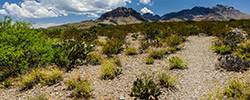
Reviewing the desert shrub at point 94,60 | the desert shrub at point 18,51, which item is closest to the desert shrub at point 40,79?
the desert shrub at point 18,51

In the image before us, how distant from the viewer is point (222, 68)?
15.8 ft

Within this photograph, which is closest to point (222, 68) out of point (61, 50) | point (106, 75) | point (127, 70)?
point (127, 70)

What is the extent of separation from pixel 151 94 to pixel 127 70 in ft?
6.66

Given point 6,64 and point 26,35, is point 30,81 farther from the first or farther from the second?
point 26,35

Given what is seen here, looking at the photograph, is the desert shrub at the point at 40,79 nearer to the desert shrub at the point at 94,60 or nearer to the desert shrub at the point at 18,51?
the desert shrub at the point at 18,51

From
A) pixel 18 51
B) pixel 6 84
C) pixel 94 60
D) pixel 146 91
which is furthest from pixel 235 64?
pixel 6 84

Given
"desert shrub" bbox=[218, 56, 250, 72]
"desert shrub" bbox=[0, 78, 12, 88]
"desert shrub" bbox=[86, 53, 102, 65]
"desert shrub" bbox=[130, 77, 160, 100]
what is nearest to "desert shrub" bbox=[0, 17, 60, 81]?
"desert shrub" bbox=[0, 78, 12, 88]

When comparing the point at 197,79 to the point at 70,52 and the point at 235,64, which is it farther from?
the point at 70,52

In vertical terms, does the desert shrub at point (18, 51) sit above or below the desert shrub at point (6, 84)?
above

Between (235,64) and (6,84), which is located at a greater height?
(235,64)

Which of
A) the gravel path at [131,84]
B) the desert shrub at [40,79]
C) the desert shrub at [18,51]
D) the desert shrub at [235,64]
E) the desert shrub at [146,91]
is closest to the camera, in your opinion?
the desert shrub at [146,91]

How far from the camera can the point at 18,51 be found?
15.1ft

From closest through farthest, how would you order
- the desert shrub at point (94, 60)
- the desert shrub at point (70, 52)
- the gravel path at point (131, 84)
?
the gravel path at point (131, 84) < the desert shrub at point (70, 52) < the desert shrub at point (94, 60)

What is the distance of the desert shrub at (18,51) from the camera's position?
4703mm
